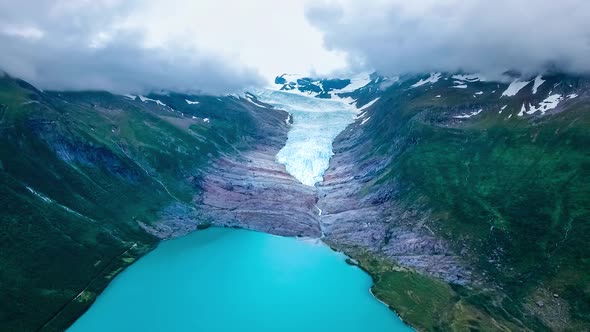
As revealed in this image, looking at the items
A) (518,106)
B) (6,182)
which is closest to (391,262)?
(518,106)

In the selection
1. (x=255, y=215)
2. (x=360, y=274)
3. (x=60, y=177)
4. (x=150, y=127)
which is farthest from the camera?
(x=150, y=127)

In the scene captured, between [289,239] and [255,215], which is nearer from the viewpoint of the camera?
[289,239]

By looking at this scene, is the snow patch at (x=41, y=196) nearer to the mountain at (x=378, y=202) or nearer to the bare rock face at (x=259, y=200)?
the mountain at (x=378, y=202)

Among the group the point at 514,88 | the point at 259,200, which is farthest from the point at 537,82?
the point at 259,200

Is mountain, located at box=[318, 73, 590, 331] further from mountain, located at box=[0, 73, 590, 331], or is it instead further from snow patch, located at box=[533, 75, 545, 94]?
snow patch, located at box=[533, 75, 545, 94]

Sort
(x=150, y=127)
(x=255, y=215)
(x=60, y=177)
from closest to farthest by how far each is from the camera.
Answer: (x=60, y=177) → (x=255, y=215) → (x=150, y=127)

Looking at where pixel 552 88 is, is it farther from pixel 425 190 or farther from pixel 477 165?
pixel 425 190
